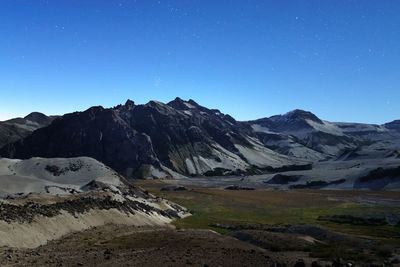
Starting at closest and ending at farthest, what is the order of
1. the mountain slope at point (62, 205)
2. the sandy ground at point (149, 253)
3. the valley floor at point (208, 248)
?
1. the sandy ground at point (149, 253)
2. the valley floor at point (208, 248)
3. the mountain slope at point (62, 205)

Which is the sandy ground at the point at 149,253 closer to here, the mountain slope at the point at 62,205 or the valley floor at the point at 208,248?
the valley floor at the point at 208,248

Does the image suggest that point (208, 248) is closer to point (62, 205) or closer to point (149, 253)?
point (149, 253)

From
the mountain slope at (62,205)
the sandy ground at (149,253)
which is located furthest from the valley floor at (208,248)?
the mountain slope at (62,205)

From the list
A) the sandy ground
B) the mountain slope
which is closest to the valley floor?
the sandy ground

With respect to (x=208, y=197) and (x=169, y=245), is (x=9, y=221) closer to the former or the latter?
(x=169, y=245)

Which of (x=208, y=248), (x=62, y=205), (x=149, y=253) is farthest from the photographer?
(x=62, y=205)

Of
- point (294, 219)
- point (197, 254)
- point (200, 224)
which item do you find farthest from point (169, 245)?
point (294, 219)

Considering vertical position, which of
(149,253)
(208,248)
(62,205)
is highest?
(62,205)

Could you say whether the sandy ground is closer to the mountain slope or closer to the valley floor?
the valley floor

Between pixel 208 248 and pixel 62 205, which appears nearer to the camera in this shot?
pixel 208 248

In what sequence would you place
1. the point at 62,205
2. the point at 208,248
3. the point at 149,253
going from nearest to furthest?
the point at 149,253
the point at 208,248
the point at 62,205

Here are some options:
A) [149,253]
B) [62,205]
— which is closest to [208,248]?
[149,253]

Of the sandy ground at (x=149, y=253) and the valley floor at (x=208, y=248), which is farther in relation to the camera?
the valley floor at (x=208, y=248)

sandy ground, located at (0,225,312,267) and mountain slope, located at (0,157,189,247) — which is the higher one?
mountain slope, located at (0,157,189,247)
